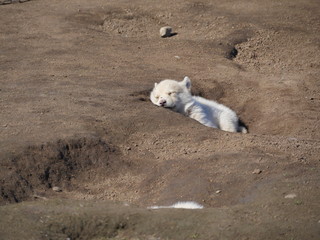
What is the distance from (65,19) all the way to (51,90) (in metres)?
4.10

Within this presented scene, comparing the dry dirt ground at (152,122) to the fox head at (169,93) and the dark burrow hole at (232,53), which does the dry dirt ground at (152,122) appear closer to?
the dark burrow hole at (232,53)

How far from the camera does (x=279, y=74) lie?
42.5 feet

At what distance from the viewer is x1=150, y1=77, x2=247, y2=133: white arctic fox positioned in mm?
11078

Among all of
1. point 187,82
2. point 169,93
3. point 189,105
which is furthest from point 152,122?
point 187,82

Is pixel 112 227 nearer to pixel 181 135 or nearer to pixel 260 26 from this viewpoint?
pixel 181 135

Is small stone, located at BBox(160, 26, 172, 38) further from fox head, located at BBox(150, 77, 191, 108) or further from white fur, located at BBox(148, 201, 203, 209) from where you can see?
white fur, located at BBox(148, 201, 203, 209)

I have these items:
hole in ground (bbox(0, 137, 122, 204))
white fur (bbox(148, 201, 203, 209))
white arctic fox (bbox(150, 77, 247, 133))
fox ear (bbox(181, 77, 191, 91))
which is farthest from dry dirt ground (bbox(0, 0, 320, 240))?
fox ear (bbox(181, 77, 191, 91))

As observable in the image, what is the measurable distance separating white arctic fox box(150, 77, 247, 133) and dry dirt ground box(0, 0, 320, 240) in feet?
0.82

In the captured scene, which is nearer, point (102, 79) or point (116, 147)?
point (116, 147)

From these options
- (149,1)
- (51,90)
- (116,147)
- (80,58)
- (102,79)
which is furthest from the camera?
(149,1)

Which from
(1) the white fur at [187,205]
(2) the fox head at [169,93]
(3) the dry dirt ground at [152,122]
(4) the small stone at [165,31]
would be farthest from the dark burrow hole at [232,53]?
(1) the white fur at [187,205]

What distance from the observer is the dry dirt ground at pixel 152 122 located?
279 inches

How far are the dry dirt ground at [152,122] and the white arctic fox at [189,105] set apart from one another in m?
0.25

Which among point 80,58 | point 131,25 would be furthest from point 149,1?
point 80,58
